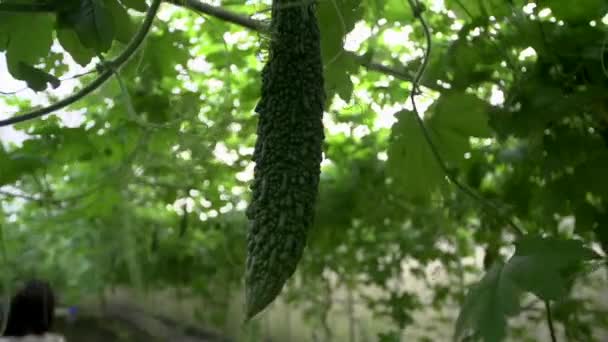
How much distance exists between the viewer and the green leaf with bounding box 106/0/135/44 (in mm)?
1068

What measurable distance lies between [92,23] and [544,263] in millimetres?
748

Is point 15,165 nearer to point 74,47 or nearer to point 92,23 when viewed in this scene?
point 74,47

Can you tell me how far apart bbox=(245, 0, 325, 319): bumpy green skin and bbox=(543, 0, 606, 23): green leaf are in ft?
1.92

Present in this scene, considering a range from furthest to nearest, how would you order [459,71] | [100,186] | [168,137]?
1. [100,186]
2. [168,137]
3. [459,71]

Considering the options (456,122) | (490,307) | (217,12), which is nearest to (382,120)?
(456,122)

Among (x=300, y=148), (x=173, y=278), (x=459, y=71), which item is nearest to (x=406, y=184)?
(x=459, y=71)

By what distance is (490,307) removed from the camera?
1.01 metres

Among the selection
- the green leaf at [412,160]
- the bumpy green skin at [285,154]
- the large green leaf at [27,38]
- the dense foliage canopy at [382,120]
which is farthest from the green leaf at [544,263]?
the large green leaf at [27,38]

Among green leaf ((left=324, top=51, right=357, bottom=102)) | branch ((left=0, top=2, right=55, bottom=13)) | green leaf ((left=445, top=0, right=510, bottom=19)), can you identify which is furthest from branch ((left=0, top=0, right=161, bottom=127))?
green leaf ((left=445, top=0, right=510, bottom=19))

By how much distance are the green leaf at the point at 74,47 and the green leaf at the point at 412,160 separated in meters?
0.57

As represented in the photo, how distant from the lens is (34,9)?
920 millimetres

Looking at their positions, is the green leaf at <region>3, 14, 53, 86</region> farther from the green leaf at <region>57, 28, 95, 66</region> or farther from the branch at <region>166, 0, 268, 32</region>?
the branch at <region>166, 0, 268, 32</region>

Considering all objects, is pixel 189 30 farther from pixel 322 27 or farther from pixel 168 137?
pixel 322 27

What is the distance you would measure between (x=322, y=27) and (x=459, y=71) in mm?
468
